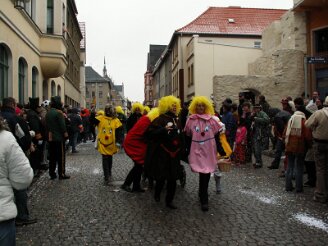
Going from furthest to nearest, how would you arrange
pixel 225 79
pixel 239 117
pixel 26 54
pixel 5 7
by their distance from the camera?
pixel 225 79 → pixel 26 54 → pixel 5 7 → pixel 239 117

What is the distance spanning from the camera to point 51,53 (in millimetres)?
19562

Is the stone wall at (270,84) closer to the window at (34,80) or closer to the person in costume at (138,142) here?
the window at (34,80)

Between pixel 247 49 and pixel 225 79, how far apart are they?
1159 centimetres

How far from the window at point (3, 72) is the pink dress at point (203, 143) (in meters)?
8.56

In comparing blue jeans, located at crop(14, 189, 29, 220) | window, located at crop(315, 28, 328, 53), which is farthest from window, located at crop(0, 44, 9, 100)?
window, located at crop(315, 28, 328, 53)

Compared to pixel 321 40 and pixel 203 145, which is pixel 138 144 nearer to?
pixel 203 145

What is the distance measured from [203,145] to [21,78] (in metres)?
11.5

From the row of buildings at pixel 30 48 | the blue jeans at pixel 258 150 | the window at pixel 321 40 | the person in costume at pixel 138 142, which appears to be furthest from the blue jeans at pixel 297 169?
the window at pixel 321 40

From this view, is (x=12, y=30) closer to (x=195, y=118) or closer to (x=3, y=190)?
(x=195, y=118)

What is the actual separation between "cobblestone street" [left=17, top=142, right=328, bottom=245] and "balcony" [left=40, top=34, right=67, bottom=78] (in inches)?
448

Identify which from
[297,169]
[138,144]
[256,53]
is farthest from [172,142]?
[256,53]

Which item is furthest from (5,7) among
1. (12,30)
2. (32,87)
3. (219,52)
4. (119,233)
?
(219,52)

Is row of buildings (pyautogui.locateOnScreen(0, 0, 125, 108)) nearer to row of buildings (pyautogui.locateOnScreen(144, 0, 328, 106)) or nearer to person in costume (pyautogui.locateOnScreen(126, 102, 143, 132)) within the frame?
person in costume (pyautogui.locateOnScreen(126, 102, 143, 132))

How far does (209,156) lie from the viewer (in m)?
6.68
